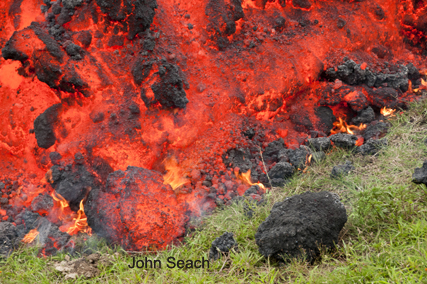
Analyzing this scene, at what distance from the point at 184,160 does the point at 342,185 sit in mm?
1666

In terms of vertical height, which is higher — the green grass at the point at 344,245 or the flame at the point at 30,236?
the green grass at the point at 344,245

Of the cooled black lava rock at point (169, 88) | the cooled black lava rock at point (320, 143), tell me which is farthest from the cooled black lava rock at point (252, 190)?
the cooled black lava rock at point (169, 88)

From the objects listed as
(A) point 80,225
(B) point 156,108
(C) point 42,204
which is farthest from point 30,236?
(B) point 156,108

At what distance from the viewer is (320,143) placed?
12.9 feet

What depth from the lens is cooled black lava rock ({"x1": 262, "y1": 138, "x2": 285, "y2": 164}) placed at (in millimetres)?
4020

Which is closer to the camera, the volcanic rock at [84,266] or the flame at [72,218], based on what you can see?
the volcanic rock at [84,266]

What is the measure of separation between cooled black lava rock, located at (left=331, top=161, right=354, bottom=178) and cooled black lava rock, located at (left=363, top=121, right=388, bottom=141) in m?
0.80

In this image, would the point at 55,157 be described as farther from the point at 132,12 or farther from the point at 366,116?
the point at 366,116

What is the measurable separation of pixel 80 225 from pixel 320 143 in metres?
2.74

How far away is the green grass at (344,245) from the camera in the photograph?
225cm

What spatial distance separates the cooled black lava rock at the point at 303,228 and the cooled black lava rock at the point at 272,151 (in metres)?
1.35

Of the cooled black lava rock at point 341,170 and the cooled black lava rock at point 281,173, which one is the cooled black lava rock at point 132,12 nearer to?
the cooled black lava rock at point 281,173

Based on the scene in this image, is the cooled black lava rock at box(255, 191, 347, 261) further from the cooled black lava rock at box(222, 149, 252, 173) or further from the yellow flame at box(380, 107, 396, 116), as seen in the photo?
the yellow flame at box(380, 107, 396, 116)

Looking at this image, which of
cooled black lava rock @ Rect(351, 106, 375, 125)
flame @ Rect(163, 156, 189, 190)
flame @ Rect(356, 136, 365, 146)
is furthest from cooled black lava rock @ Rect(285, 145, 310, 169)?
flame @ Rect(163, 156, 189, 190)
